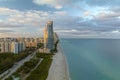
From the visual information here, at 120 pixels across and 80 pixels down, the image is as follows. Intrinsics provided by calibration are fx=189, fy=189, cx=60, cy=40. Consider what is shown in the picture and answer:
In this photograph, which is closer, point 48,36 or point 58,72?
point 58,72

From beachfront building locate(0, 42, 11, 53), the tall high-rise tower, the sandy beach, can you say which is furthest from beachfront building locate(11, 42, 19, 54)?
the sandy beach

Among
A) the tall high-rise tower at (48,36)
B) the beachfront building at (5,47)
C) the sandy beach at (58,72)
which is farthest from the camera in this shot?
the tall high-rise tower at (48,36)

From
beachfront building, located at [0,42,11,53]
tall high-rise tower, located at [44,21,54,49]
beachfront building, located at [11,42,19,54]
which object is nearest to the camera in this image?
beachfront building, located at [11,42,19,54]

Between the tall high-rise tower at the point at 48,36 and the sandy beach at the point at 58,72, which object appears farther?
the tall high-rise tower at the point at 48,36

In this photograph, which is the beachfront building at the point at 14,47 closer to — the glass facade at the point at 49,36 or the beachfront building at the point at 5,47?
the beachfront building at the point at 5,47

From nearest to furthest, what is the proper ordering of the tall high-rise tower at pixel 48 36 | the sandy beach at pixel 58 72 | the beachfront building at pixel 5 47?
the sandy beach at pixel 58 72 < the beachfront building at pixel 5 47 < the tall high-rise tower at pixel 48 36

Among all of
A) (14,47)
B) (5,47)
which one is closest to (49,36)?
(14,47)

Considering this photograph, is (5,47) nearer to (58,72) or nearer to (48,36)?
(48,36)

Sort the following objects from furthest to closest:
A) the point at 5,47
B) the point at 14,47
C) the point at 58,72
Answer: the point at 5,47, the point at 14,47, the point at 58,72

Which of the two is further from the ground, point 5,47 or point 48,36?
point 48,36

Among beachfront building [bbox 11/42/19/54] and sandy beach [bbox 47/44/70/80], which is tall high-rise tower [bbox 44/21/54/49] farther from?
sandy beach [bbox 47/44/70/80]

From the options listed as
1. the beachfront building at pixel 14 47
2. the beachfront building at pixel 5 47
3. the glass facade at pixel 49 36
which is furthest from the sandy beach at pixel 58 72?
the glass facade at pixel 49 36
